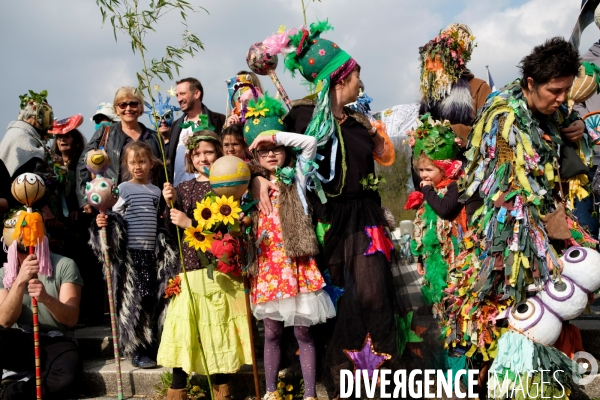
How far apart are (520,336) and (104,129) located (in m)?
3.86

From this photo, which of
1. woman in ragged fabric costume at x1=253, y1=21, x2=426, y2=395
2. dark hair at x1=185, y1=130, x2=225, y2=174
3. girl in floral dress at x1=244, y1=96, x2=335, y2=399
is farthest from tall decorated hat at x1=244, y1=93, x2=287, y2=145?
dark hair at x1=185, y1=130, x2=225, y2=174

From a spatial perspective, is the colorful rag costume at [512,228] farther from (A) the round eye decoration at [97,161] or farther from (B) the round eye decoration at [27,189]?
(B) the round eye decoration at [27,189]

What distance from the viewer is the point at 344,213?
4145mm

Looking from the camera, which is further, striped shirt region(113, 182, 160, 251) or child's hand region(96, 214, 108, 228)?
striped shirt region(113, 182, 160, 251)

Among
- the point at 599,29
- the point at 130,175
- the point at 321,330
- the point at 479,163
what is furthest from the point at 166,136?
the point at 599,29

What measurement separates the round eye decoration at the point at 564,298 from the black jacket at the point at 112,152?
3.13m

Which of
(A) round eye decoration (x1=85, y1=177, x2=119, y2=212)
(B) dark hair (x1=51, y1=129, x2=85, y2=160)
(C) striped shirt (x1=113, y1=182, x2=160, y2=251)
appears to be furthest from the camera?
(B) dark hair (x1=51, y1=129, x2=85, y2=160)

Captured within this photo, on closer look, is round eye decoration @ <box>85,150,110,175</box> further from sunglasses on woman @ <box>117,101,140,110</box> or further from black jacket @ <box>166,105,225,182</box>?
sunglasses on woman @ <box>117,101,140,110</box>

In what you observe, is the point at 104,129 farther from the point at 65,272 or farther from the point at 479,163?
the point at 479,163

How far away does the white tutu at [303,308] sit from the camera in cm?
397

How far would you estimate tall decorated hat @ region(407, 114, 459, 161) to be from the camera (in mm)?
4711

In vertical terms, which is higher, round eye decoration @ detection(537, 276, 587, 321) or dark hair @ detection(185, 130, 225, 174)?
dark hair @ detection(185, 130, 225, 174)

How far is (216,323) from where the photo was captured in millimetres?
4457

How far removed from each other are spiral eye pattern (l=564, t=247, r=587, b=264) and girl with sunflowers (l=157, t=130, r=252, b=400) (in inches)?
77.9
